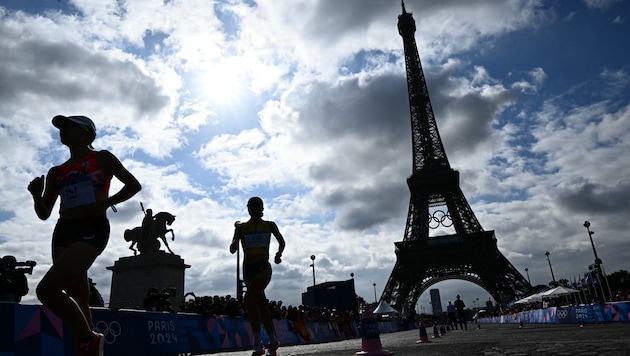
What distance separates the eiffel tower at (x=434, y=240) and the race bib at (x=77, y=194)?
5177cm

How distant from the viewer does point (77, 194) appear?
10.6ft

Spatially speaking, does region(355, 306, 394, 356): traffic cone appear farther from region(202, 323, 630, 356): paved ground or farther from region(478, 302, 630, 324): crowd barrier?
region(478, 302, 630, 324): crowd barrier

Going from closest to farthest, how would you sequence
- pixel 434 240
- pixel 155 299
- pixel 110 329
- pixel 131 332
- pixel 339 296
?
1. pixel 110 329
2. pixel 131 332
3. pixel 155 299
4. pixel 339 296
5. pixel 434 240

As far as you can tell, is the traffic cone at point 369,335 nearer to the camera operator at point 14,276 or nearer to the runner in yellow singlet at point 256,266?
the runner in yellow singlet at point 256,266

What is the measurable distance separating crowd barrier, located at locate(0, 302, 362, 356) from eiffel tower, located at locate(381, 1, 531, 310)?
40045 mm

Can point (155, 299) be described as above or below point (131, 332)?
above

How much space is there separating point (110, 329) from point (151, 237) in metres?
11.2

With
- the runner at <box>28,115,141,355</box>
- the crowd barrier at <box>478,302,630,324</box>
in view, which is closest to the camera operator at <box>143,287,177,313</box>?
the runner at <box>28,115,141,355</box>

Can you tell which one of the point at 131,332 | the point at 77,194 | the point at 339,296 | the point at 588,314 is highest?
the point at 339,296

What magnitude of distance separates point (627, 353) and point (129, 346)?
7328mm

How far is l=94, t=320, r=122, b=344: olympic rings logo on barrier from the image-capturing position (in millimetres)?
7145

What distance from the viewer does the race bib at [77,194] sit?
3.22 m

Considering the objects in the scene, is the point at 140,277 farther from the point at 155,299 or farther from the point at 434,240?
the point at 434,240

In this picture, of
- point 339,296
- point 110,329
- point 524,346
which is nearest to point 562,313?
point 524,346
